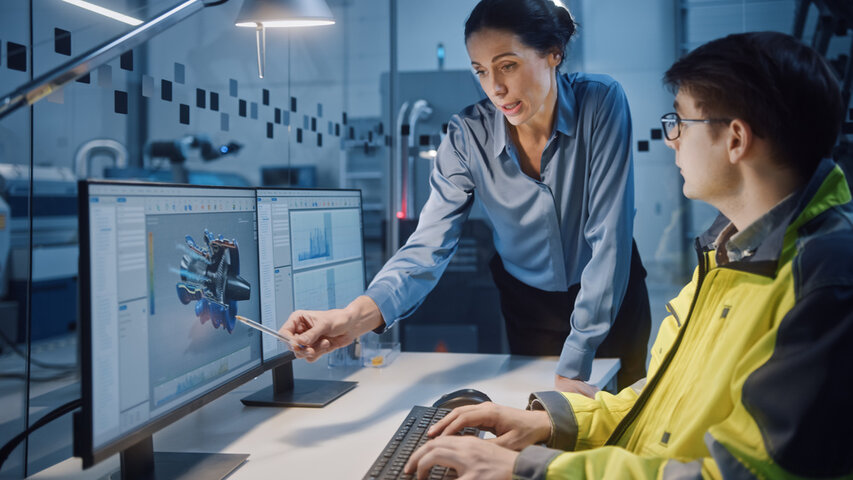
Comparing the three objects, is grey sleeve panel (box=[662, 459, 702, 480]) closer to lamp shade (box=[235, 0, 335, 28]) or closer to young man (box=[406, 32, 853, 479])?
young man (box=[406, 32, 853, 479])

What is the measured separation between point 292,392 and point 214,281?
1.47 ft

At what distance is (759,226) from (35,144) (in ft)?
4.20

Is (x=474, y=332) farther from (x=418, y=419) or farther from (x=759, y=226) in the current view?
(x=759, y=226)

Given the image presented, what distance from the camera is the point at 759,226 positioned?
0.93 meters

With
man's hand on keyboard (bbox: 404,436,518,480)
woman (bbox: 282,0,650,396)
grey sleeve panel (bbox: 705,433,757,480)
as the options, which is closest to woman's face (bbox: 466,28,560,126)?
woman (bbox: 282,0,650,396)

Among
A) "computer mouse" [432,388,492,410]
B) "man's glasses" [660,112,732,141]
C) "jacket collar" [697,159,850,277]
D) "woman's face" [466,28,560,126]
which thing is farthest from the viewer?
"woman's face" [466,28,560,126]

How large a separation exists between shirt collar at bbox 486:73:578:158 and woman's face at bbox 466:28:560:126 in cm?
8

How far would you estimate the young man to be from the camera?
77cm

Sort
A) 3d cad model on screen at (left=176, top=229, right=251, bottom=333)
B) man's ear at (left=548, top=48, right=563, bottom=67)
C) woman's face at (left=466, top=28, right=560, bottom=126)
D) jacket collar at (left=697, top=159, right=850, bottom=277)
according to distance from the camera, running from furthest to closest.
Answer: man's ear at (left=548, top=48, right=563, bottom=67) < woman's face at (left=466, top=28, right=560, bottom=126) < 3d cad model on screen at (left=176, top=229, right=251, bottom=333) < jacket collar at (left=697, top=159, right=850, bottom=277)

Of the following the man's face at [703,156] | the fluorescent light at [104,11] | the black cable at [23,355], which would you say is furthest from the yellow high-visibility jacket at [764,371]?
the fluorescent light at [104,11]

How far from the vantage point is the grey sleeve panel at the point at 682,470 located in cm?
83

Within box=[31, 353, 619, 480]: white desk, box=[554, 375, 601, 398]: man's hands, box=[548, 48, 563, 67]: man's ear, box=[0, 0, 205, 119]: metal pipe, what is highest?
box=[548, 48, 563, 67]: man's ear

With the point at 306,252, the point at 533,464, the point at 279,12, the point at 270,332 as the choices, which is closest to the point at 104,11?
the point at 279,12

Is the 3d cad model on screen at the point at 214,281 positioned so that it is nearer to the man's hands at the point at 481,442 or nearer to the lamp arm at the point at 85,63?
the lamp arm at the point at 85,63
